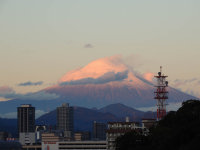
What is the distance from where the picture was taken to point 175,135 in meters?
99.5

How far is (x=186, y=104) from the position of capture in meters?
153

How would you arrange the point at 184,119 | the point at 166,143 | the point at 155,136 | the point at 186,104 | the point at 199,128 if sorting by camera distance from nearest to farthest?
the point at 199,128, the point at 166,143, the point at 184,119, the point at 155,136, the point at 186,104

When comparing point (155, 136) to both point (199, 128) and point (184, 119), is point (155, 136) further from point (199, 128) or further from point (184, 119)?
point (199, 128)

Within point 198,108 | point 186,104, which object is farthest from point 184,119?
point 186,104

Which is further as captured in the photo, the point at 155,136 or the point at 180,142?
the point at 155,136

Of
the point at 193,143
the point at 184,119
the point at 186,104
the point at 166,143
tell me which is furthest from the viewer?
the point at 186,104

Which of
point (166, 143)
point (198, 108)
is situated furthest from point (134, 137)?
point (166, 143)

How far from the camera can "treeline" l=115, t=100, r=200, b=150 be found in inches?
3765

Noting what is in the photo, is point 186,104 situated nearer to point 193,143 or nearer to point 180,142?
point 180,142

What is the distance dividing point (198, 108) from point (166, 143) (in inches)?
1196

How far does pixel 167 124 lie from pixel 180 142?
60878 mm

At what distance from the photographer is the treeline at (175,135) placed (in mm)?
95625

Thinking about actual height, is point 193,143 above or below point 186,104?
below

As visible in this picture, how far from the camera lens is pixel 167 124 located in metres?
158
